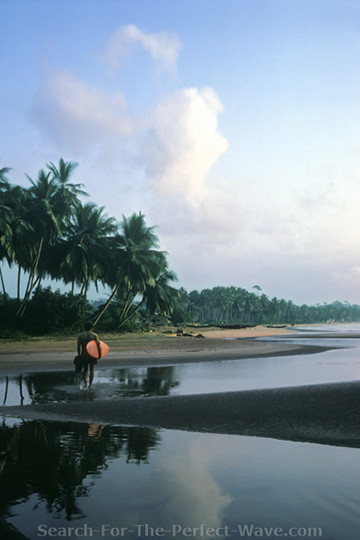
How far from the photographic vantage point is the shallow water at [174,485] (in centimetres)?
423

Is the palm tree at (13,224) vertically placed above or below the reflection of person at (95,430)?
above

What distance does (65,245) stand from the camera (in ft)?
136

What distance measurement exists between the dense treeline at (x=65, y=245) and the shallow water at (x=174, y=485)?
97.9ft

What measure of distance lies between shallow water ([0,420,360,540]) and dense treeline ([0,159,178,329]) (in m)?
29.8

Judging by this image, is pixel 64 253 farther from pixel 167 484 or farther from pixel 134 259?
pixel 167 484

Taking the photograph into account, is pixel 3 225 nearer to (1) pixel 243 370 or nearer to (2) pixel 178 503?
(1) pixel 243 370

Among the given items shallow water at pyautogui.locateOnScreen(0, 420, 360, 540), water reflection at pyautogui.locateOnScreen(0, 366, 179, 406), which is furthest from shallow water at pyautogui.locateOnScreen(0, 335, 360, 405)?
shallow water at pyautogui.locateOnScreen(0, 420, 360, 540)

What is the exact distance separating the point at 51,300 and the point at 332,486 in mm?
35303

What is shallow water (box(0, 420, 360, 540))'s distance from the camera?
167 inches

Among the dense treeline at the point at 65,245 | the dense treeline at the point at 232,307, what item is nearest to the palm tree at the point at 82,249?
the dense treeline at the point at 65,245

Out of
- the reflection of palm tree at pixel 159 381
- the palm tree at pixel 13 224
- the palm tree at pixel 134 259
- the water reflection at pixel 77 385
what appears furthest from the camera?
the palm tree at pixel 134 259

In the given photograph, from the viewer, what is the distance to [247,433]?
802cm

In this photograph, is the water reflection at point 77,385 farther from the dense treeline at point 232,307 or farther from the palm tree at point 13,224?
the dense treeline at point 232,307

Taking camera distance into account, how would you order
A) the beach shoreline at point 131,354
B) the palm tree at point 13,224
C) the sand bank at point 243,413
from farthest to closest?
the palm tree at point 13,224 < the beach shoreline at point 131,354 < the sand bank at point 243,413
